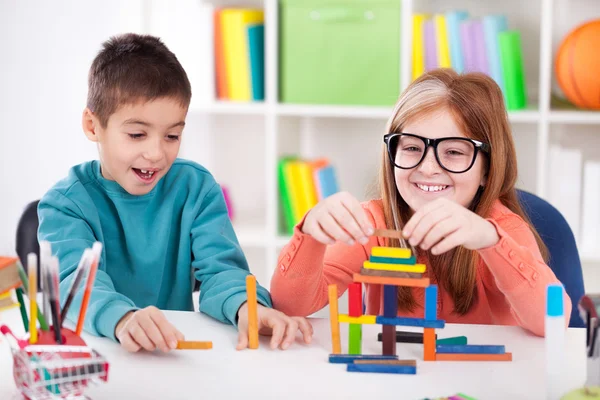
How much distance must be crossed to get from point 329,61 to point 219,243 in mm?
1432

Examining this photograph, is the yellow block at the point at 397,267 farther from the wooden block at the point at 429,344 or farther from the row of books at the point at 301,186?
the row of books at the point at 301,186

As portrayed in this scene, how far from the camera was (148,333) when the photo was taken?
1.15m

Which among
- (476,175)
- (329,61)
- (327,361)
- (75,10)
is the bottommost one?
(327,361)

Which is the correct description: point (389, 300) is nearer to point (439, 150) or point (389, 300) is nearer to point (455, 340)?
point (455, 340)

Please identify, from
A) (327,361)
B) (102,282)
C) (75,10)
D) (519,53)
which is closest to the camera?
(327,361)

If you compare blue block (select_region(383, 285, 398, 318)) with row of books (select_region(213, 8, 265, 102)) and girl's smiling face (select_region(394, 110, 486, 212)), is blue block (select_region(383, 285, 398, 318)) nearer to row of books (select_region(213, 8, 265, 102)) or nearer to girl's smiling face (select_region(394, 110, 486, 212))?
girl's smiling face (select_region(394, 110, 486, 212))

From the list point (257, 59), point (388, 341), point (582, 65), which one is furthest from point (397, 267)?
point (257, 59)

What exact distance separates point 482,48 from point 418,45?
21 cm

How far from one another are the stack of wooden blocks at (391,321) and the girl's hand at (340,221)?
0.19ft

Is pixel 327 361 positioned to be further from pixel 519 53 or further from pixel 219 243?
pixel 519 53

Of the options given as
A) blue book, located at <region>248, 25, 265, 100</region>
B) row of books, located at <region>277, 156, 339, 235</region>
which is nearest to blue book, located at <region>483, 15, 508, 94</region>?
row of books, located at <region>277, 156, 339, 235</region>

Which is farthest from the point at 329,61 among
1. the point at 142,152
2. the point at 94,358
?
the point at 94,358

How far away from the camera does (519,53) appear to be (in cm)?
274

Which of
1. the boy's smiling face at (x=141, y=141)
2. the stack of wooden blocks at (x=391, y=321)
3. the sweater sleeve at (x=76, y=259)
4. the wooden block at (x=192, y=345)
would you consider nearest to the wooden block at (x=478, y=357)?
the stack of wooden blocks at (x=391, y=321)
